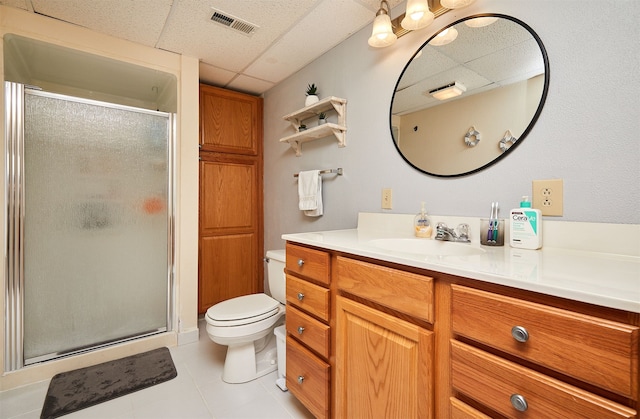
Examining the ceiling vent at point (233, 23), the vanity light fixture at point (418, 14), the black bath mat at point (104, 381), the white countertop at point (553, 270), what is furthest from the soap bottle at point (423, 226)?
the black bath mat at point (104, 381)

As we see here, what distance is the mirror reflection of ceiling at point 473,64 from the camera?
1.07m

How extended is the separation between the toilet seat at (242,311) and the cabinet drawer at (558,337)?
1.19 metres

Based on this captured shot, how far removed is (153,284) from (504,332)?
2.12 metres

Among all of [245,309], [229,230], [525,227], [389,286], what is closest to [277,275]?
[245,309]

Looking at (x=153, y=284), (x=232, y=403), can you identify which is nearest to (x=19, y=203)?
(x=153, y=284)

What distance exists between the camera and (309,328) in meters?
1.20

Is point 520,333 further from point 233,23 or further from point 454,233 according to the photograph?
point 233,23

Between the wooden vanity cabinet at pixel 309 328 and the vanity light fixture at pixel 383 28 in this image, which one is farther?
the vanity light fixture at pixel 383 28

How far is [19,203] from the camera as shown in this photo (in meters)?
1.56

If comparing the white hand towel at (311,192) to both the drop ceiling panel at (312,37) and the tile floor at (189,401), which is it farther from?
the tile floor at (189,401)

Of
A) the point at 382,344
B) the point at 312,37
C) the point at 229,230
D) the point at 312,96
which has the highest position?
the point at 312,37

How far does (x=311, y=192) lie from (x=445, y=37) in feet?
3.83

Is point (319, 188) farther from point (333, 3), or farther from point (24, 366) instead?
point (24, 366)

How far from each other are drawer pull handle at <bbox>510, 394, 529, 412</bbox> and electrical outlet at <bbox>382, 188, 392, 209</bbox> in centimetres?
104
